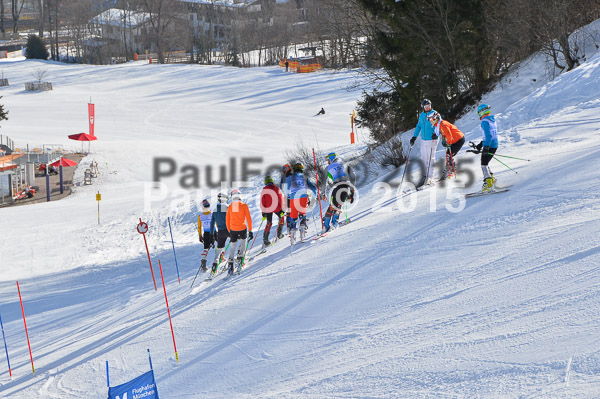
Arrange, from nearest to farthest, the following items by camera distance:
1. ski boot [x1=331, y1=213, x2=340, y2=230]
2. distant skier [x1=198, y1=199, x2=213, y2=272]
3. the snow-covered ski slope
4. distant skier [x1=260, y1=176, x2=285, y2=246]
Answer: the snow-covered ski slope < ski boot [x1=331, y1=213, x2=340, y2=230] < distant skier [x1=260, y1=176, x2=285, y2=246] < distant skier [x1=198, y1=199, x2=213, y2=272]

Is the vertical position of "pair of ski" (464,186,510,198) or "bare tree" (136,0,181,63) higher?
"bare tree" (136,0,181,63)

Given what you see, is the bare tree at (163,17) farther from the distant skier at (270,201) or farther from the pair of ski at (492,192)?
the pair of ski at (492,192)

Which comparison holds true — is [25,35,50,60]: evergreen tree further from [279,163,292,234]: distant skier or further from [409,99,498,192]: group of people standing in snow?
[409,99,498,192]: group of people standing in snow

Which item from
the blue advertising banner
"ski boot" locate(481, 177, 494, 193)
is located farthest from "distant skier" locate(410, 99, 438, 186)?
the blue advertising banner

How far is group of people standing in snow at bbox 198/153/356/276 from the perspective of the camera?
11367 mm

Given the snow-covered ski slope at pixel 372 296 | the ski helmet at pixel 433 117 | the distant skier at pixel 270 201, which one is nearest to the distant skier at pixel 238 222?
the snow-covered ski slope at pixel 372 296

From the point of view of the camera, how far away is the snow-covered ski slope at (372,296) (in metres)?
6.08

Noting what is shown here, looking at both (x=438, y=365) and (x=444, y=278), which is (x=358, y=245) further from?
(x=438, y=365)

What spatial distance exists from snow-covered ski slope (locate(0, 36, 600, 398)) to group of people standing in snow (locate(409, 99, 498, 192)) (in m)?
0.65

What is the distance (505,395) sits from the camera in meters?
5.23

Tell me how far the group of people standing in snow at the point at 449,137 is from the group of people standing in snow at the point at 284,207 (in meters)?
1.53

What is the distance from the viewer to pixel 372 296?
8.22m

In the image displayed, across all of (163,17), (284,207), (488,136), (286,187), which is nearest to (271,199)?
(284,207)

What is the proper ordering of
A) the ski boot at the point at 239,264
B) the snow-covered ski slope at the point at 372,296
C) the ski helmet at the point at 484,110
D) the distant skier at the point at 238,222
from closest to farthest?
the snow-covered ski slope at the point at 372,296 < the ski helmet at the point at 484,110 < the distant skier at the point at 238,222 < the ski boot at the point at 239,264
